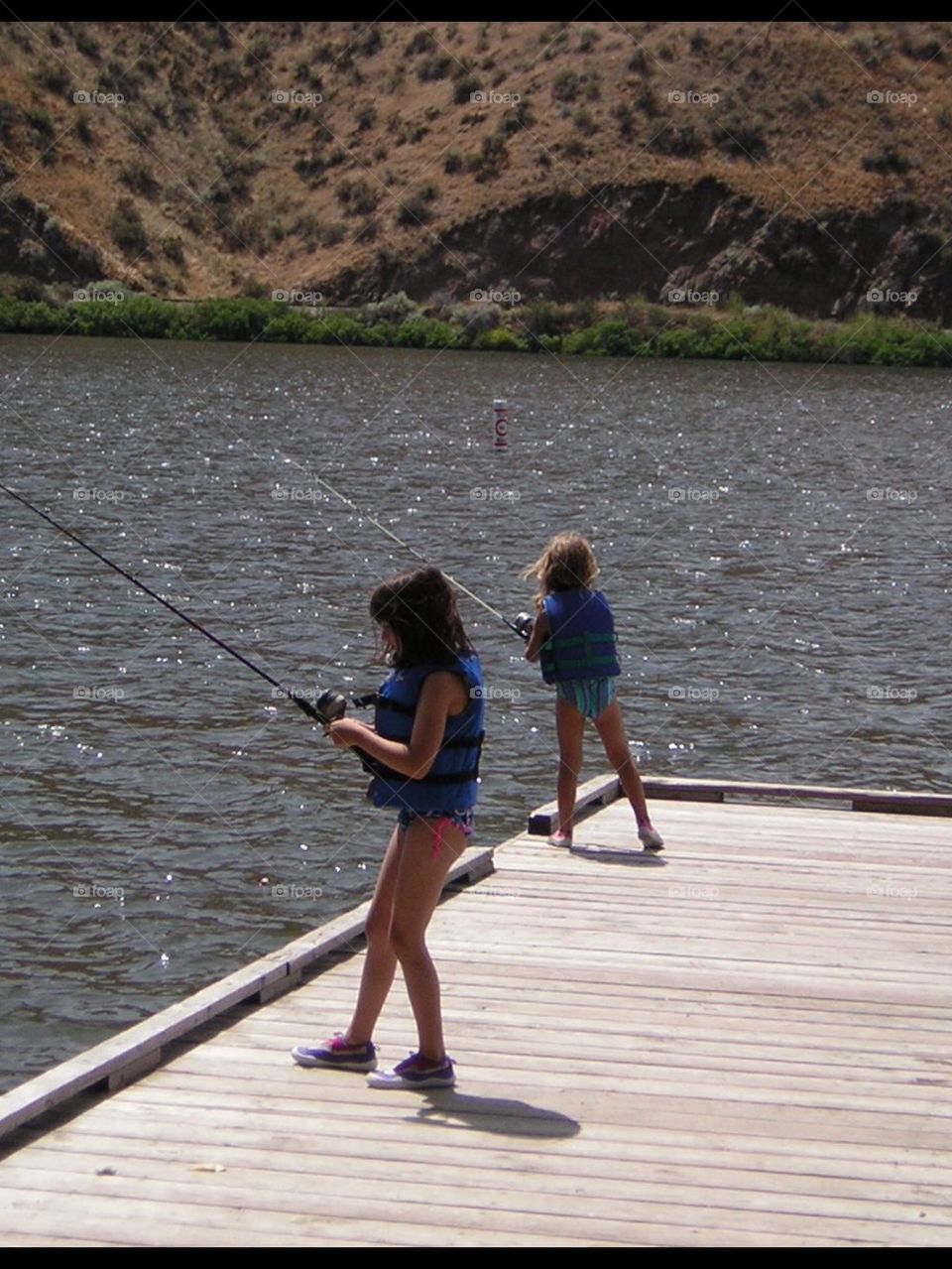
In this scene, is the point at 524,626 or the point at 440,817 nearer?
the point at 440,817

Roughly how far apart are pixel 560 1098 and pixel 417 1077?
1.46 feet

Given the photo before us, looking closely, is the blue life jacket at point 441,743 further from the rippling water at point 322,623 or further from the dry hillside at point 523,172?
the dry hillside at point 523,172

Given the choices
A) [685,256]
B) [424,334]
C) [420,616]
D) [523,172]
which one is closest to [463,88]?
[523,172]

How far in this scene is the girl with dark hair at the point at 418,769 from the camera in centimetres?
611

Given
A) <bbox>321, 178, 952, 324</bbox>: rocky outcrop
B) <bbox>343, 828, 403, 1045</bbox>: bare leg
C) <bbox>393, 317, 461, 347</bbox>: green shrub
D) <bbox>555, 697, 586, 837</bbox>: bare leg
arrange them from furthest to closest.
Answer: <bbox>321, 178, 952, 324</bbox>: rocky outcrop < <bbox>393, 317, 461, 347</bbox>: green shrub < <bbox>555, 697, 586, 837</bbox>: bare leg < <bbox>343, 828, 403, 1045</bbox>: bare leg

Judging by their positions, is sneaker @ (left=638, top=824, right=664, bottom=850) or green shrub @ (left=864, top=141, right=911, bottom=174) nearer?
sneaker @ (left=638, top=824, right=664, bottom=850)

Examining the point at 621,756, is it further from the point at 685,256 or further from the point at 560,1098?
the point at 685,256

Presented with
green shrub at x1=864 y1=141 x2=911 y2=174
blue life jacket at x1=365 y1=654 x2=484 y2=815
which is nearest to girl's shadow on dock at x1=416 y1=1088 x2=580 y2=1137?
blue life jacket at x1=365 y1=654 x2=484 y2=815

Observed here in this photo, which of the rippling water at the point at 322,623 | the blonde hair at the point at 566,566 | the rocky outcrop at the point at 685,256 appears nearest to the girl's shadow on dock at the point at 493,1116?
the rippling water at the point at 322,623

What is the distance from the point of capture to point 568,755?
31.8 ft

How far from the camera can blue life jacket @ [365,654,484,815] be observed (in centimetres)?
618

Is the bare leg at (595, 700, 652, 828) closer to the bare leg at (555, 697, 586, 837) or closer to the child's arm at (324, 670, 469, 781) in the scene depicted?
the bare leg at (555, 697, 586, 837)

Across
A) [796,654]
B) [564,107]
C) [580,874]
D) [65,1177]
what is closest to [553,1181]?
[65,1177]
